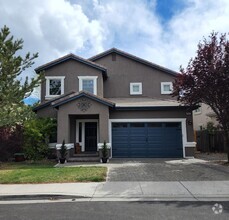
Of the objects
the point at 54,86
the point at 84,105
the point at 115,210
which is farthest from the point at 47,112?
the point at 115,210

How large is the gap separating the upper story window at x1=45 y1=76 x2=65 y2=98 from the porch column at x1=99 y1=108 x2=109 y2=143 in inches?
188

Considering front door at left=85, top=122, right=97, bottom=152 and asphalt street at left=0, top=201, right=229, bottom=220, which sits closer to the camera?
asphalt street at left=0, top=201, right=229, bottom=220

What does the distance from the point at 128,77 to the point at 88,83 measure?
3753 mm

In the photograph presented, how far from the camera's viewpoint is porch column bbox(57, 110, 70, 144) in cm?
1619

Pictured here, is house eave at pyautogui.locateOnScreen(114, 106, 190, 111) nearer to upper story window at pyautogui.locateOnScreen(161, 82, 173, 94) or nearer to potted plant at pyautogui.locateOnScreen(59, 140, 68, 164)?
upper story window at pyautogui.locateOnScreen(161, 82, 173, 94)

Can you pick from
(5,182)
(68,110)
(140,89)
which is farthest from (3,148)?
(140,89)

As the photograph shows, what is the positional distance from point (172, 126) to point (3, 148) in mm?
11378

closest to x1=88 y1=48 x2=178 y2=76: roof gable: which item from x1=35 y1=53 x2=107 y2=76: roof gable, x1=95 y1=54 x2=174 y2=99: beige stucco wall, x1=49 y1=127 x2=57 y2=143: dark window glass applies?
x1=95 y1=54 x2=174 y2=99: beige stucco wall

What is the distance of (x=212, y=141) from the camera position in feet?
72.2

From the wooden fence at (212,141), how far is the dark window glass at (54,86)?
43.5 ft

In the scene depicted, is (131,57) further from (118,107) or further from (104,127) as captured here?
(104,127)

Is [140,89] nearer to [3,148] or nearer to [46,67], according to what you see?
[46,67]

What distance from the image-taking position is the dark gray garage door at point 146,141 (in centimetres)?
1731

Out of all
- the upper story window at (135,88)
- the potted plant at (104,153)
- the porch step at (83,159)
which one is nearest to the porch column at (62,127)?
the porch step at (83,159)
